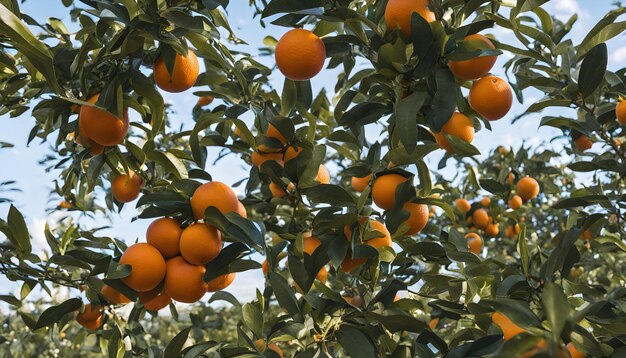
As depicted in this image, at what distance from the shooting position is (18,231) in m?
1.61

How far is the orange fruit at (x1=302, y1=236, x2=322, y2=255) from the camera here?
1.46 meters

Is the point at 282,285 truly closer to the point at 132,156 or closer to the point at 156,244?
the point at 156,244

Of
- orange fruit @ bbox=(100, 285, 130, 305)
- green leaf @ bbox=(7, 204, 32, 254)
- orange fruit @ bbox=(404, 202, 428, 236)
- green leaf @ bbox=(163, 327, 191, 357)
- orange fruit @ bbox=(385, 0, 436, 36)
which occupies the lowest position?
green leaf @ bbox=(163, 327, 191, 357)

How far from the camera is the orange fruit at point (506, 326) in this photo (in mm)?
1174

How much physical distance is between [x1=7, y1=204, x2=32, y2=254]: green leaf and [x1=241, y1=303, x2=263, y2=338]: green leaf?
2.32ft

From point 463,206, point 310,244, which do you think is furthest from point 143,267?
point 463,206

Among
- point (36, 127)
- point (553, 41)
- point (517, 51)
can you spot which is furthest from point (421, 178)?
point (36, 127)

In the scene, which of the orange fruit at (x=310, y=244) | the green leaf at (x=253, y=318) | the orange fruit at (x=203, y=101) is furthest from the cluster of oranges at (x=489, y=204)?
the green leaf at (x=253, y=318)

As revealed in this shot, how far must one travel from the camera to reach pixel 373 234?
53.4 inches

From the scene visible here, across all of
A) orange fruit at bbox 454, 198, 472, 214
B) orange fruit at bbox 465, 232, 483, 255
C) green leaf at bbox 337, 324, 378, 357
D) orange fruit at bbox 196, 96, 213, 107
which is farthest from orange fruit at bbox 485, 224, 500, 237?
green leaf at bbox 337, 324, 378, 357

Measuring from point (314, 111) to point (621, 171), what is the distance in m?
1.03

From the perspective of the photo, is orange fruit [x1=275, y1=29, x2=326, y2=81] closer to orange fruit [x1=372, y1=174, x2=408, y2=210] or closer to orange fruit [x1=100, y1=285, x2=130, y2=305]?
orange fruit [x1=372, y1=174, x2=408, y2=210]

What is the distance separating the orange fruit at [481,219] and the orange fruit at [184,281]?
2196 millimetres

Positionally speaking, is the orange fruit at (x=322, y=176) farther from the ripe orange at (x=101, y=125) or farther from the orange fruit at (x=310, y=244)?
the ripe orange at (x=101, y=125)
